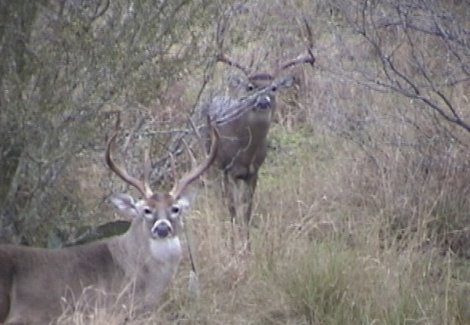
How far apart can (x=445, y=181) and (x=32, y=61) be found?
3.21 m

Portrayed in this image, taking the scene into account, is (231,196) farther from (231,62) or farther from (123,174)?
(123,174)

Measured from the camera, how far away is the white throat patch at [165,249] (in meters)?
7.76

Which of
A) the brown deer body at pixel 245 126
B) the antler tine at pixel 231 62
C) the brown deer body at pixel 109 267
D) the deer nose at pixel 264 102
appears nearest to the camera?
the brown deer body at pixel 109 267

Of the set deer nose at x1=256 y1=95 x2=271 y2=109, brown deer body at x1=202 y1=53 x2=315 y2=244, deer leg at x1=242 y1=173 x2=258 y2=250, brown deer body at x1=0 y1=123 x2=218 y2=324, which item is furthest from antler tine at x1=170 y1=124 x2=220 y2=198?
deer nose at x1=256 y1=95 x2=271 y2=109

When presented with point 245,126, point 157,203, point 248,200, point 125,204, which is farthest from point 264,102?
point 157,203

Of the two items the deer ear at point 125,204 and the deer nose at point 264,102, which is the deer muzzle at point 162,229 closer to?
the deer ear at point 125,204

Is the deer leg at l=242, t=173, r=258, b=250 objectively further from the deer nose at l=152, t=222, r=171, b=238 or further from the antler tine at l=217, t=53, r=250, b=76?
the deer nose at l=152, t=222, r=171, b=238

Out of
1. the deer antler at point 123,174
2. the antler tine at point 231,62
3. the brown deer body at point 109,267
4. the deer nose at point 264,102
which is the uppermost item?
the antler tine at point 231,62

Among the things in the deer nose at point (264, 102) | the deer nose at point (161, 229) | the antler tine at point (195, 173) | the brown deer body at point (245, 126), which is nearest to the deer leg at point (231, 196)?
the brown deer body at point (245, 126)

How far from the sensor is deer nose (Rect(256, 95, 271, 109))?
10.3 meters

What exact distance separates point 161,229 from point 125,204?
16.0 inches

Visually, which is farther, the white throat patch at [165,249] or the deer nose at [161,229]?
the white throat patch at [165,249]

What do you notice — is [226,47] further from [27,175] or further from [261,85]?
[27,175]

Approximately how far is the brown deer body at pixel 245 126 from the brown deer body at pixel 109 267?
196 cm
